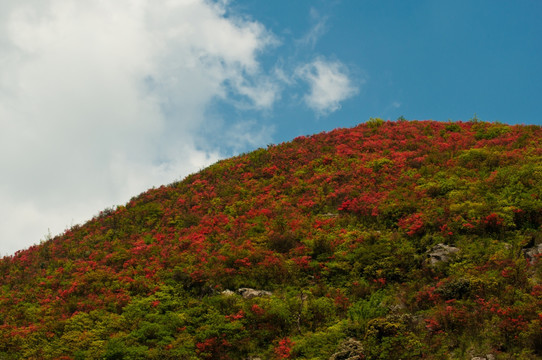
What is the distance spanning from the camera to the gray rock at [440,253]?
17261 millimetres

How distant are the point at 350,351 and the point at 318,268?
6.62 meters

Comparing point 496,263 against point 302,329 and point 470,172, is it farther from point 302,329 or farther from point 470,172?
point 470,172

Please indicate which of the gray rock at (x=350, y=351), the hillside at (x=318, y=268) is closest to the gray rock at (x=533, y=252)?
A: the hillside at (x=318, y=268)

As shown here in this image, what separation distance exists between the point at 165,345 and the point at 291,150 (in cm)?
2347

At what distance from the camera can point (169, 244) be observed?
25.5 metres

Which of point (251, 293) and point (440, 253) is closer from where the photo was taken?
point (440, 253)

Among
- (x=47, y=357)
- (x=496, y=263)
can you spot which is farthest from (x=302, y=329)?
(x=47, y=357)

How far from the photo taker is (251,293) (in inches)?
733

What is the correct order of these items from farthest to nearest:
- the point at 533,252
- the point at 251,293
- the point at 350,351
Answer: the point at 251,293, the point at 533,252, the point at 350,351

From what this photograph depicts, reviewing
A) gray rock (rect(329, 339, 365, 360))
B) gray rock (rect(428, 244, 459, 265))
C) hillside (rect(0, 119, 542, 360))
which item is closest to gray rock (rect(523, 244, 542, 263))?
hillside (rect(0, 119, 542, 360))

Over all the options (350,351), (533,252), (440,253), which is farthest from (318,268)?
(533,252)

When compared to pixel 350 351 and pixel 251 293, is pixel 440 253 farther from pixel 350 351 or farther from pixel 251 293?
pixel 251 293

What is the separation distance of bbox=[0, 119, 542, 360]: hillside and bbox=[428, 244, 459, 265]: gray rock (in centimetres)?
9

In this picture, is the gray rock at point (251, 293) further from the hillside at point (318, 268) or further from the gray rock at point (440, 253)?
the gray rock at point (440, 253)
